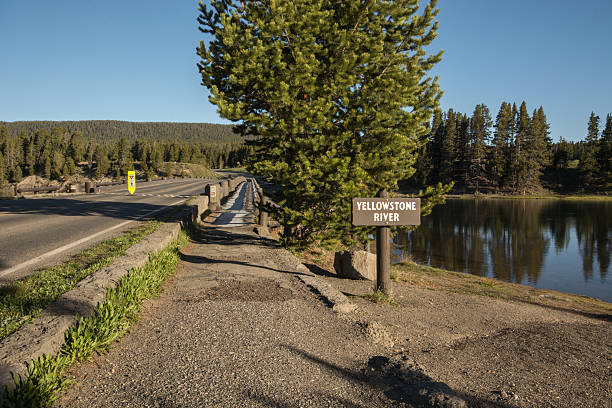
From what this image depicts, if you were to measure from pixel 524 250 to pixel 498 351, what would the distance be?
2161 cm

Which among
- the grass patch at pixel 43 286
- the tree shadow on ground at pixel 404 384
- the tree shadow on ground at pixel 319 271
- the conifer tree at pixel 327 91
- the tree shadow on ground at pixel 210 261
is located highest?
the conifer tree at pixel 327 91

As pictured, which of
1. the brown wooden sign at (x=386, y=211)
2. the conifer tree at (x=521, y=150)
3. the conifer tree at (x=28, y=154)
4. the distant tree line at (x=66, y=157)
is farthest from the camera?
the conifer tree at (x=28, y=154)

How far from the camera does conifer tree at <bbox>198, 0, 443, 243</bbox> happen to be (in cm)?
789

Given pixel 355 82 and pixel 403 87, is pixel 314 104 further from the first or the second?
pixel 403 87

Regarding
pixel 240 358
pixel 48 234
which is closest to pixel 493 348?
pixel 240 358

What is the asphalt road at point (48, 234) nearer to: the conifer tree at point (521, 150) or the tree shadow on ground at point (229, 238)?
the tree shadow on ground at point (229, 238)

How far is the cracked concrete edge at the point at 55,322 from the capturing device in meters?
2.75

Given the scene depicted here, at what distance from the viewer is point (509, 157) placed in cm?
8100

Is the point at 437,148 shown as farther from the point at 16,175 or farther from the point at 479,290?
the point at 16,175

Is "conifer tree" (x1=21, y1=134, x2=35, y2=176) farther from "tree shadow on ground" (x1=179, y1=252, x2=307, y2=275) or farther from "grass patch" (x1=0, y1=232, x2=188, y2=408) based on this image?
"grass patch" (x1=0, y1=232, x2=188, y2=408)

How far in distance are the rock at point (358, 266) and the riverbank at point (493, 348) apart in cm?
26

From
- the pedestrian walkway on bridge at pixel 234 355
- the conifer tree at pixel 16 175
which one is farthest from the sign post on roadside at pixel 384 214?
the conifer tree at pixel 16 175

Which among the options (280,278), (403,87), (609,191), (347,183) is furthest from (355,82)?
(609,191)

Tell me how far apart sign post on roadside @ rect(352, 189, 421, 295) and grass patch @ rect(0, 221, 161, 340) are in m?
3.93
